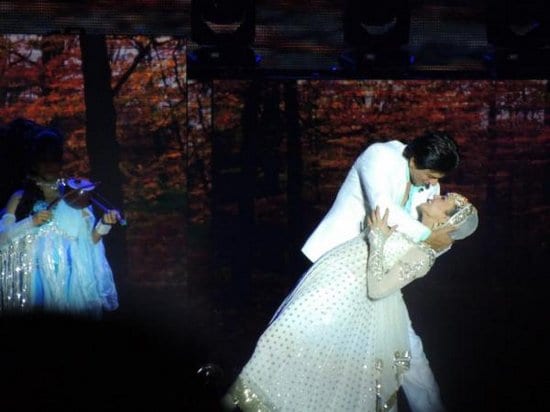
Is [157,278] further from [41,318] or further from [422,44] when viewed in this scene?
[422,44]

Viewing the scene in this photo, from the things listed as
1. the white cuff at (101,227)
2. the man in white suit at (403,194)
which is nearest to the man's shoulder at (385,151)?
the man in white suit at (403,194)

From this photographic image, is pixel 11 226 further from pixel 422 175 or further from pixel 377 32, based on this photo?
pixel 377 32

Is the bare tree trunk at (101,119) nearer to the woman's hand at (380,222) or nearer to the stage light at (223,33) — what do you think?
the stage light at (223,33)

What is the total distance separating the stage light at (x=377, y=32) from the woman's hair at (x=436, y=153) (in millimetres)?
2586

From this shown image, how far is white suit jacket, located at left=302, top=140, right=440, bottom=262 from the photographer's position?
3.52 m

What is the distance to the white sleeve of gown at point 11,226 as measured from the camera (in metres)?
4.38

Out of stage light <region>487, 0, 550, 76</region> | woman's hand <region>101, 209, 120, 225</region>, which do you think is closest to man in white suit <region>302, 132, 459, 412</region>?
woman's hand <region>101, 209, 120, 225</region>

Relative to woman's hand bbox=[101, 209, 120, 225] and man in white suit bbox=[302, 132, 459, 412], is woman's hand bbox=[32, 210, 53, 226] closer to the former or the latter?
woman's hand bbox=[101, 209, 120, 225]

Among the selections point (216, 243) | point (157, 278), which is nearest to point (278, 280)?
point (216, 243)

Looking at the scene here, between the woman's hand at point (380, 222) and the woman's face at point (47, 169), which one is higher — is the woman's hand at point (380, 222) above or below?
below

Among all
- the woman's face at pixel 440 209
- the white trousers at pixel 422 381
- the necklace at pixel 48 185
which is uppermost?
the necklace at pixel 48 185

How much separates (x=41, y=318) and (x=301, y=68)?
2930 millimetres

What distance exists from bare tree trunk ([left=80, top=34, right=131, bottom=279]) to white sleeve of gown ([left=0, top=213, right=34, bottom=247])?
1313 millimetres

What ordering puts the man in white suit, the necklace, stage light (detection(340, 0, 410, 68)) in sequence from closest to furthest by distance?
the man in white suit → the necklace → stage light (detection(340, 0, 410, 68))
